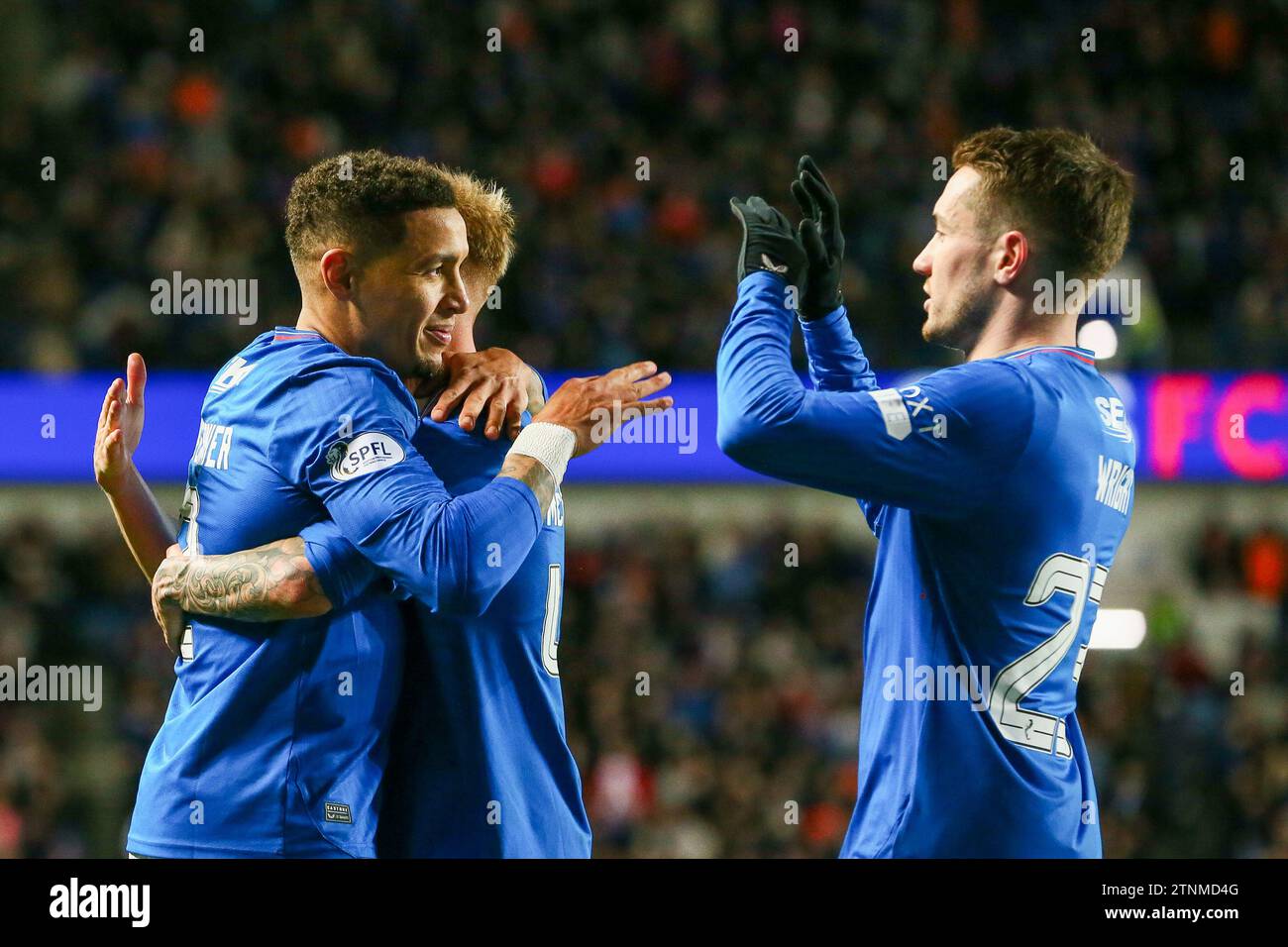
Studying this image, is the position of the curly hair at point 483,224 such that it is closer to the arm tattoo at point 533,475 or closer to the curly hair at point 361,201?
the curly hair at point 361,201

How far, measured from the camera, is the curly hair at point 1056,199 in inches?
138

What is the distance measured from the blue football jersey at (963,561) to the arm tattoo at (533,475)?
39 cm

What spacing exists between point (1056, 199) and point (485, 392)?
4.55ft

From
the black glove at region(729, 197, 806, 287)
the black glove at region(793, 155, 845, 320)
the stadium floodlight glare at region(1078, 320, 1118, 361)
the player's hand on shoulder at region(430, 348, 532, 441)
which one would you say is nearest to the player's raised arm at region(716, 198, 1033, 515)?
the black glove at region(729, 197, 806, 287)

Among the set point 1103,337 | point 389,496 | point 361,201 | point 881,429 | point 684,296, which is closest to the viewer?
point 389,496

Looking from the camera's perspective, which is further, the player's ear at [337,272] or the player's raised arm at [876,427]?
the player's ear at [337,272]

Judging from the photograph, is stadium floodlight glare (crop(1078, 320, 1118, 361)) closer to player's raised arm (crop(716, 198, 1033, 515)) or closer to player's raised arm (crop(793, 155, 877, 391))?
player's raised arm (crop(793, 155, 877, 391))

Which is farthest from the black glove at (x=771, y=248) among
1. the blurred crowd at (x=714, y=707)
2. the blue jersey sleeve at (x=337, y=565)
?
the blurred crowd at (x=714, y=707)

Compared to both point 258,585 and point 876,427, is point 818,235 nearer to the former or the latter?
point 876,427

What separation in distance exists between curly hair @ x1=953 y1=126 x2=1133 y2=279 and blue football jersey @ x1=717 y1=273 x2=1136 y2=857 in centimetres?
26

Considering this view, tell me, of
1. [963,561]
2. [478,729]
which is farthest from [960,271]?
[478,729]

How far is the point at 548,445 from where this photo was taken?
3.31 meters
